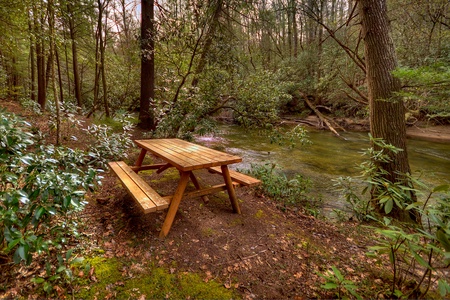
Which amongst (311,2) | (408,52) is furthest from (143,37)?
(408,52)

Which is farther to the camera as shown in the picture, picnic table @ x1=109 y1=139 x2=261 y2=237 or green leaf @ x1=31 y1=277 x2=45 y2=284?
picnic table @ x1=109 y1=139 x2=261 y2=237

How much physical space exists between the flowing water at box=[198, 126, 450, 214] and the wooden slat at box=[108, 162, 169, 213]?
328 centimetres

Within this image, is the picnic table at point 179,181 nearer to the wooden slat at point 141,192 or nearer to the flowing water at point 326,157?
the wooden slat at point 141,192

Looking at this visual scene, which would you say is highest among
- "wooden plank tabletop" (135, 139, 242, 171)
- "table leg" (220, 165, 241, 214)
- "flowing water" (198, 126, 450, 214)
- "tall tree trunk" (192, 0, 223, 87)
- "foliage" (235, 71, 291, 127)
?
"tall tree trunk" (192, 0, 223, 87)

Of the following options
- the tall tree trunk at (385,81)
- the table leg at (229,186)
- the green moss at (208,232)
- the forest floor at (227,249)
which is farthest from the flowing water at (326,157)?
the green moss at (208,232)

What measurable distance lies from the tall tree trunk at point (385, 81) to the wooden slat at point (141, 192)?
3541mm

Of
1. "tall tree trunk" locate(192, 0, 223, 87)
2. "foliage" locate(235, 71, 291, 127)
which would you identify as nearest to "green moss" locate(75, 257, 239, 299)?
"foliage" locate(235, 71, 291, 127)

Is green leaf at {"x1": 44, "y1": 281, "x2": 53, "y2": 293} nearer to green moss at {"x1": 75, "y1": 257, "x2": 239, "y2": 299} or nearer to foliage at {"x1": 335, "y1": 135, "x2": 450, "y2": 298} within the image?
green moss at {"x1": 75, "y1": 257, "x2": 239, "y2": 299}

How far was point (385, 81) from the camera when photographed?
353cm

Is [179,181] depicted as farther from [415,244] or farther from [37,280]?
[415,244]

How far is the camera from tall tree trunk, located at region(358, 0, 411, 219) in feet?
11.5

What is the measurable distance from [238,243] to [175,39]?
205 inches

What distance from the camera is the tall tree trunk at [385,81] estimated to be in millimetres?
3518

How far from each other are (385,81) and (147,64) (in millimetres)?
5965
